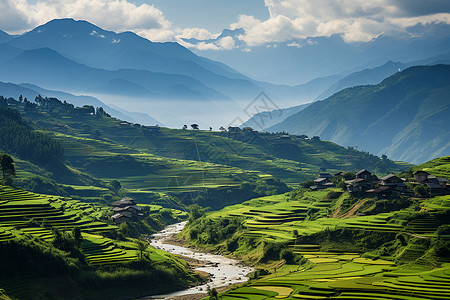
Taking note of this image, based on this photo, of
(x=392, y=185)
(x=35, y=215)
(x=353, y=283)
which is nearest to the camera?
(x=353, y=283)

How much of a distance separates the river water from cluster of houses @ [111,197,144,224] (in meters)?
6.84

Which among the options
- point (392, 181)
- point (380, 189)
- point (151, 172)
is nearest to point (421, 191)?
point (392, 181)

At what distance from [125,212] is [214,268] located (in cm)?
3486

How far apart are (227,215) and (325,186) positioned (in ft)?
78.8

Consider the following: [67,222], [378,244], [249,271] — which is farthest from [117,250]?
[378,244]

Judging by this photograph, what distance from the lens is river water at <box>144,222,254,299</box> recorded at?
250 ft

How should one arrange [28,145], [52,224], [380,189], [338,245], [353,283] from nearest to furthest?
[353,283] → [338,245] → [52,224] → [380,189] → [28,145]

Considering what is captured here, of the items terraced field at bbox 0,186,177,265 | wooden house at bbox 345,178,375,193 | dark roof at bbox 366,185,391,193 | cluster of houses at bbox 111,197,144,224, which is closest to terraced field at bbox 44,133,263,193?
cluster of houses at bbox 111,197,144,224

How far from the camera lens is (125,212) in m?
117

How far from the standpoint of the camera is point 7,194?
9262 cm

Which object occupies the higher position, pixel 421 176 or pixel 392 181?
pixel 421 176

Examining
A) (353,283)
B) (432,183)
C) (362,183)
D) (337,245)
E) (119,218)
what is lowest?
(353,283)

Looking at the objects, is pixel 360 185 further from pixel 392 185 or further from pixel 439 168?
pixel 439 168

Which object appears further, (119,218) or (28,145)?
(28,145)
